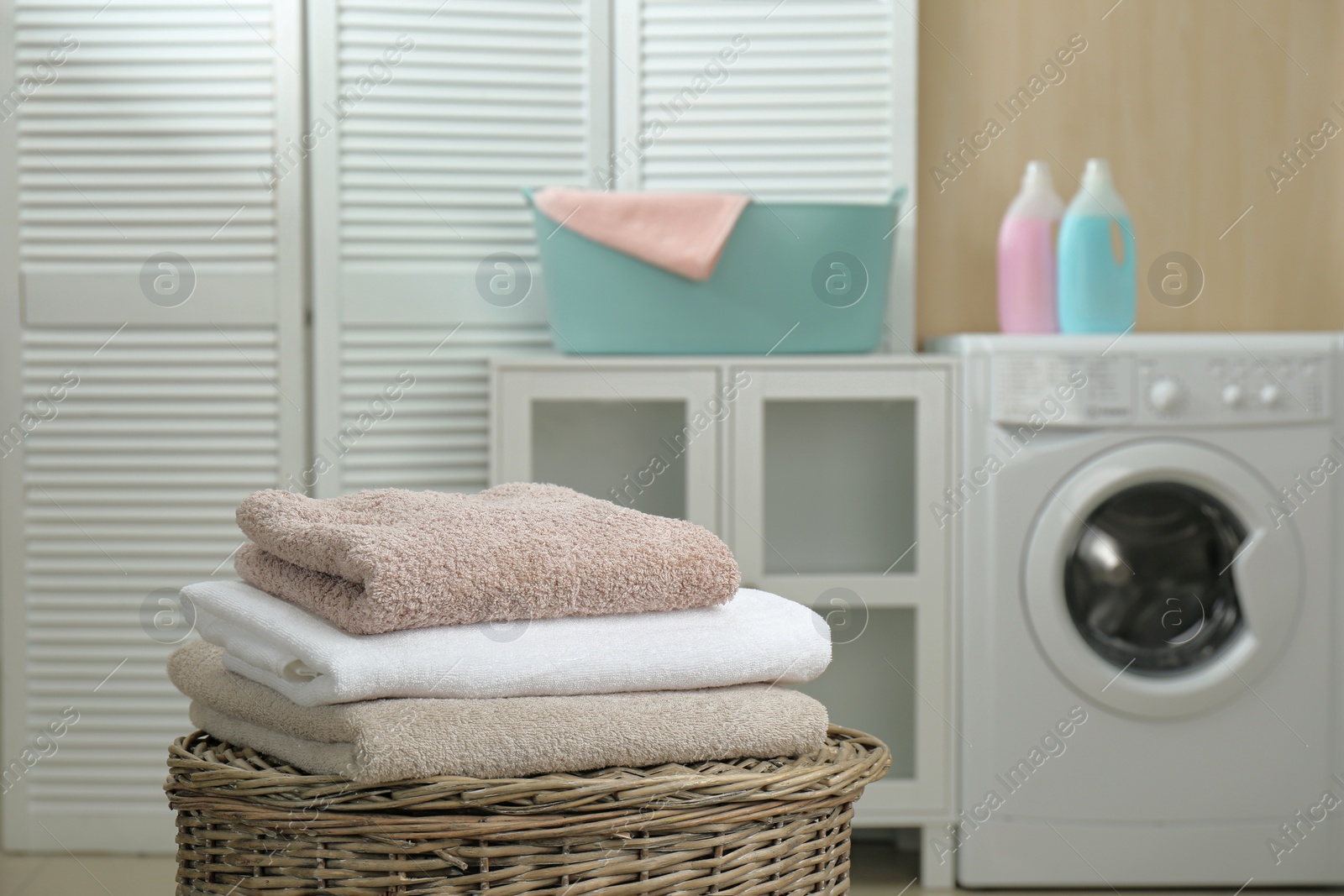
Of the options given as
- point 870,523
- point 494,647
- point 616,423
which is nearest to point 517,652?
point 494,647

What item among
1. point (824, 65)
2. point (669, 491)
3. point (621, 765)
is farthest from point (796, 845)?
point (824, 65)

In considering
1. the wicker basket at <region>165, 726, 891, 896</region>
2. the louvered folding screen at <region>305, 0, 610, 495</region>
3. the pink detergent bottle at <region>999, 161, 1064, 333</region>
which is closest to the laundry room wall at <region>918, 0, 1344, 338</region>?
the pink detergent bottle at <region>999, 161, 1064, 333</region>

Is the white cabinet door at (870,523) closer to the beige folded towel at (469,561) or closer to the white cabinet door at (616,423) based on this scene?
the white cabinet door at (616,423)

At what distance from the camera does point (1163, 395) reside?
1.61m

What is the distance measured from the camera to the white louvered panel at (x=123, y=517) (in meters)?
1.77

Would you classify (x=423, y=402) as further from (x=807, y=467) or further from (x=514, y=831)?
(x=514, y=831)

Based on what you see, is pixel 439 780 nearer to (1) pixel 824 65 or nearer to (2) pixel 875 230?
(2) pixel 875 230

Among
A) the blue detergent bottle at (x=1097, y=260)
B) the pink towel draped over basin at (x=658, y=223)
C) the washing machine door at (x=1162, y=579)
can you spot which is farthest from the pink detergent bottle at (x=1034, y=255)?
the pink towel draped over basin at (x=658, y=223)

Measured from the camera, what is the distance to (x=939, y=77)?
1961 mm

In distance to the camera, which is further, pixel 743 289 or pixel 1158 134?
pixel 1158 134

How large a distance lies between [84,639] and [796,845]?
1.55 metres

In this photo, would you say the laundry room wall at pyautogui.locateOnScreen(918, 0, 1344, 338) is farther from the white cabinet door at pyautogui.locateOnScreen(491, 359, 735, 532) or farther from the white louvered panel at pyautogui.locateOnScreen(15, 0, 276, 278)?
the white louvered panel at pyautogui.locateOnScreen(15, 0, 276, 278)

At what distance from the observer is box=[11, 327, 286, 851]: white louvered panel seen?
177 cm

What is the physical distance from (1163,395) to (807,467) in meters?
0.54
